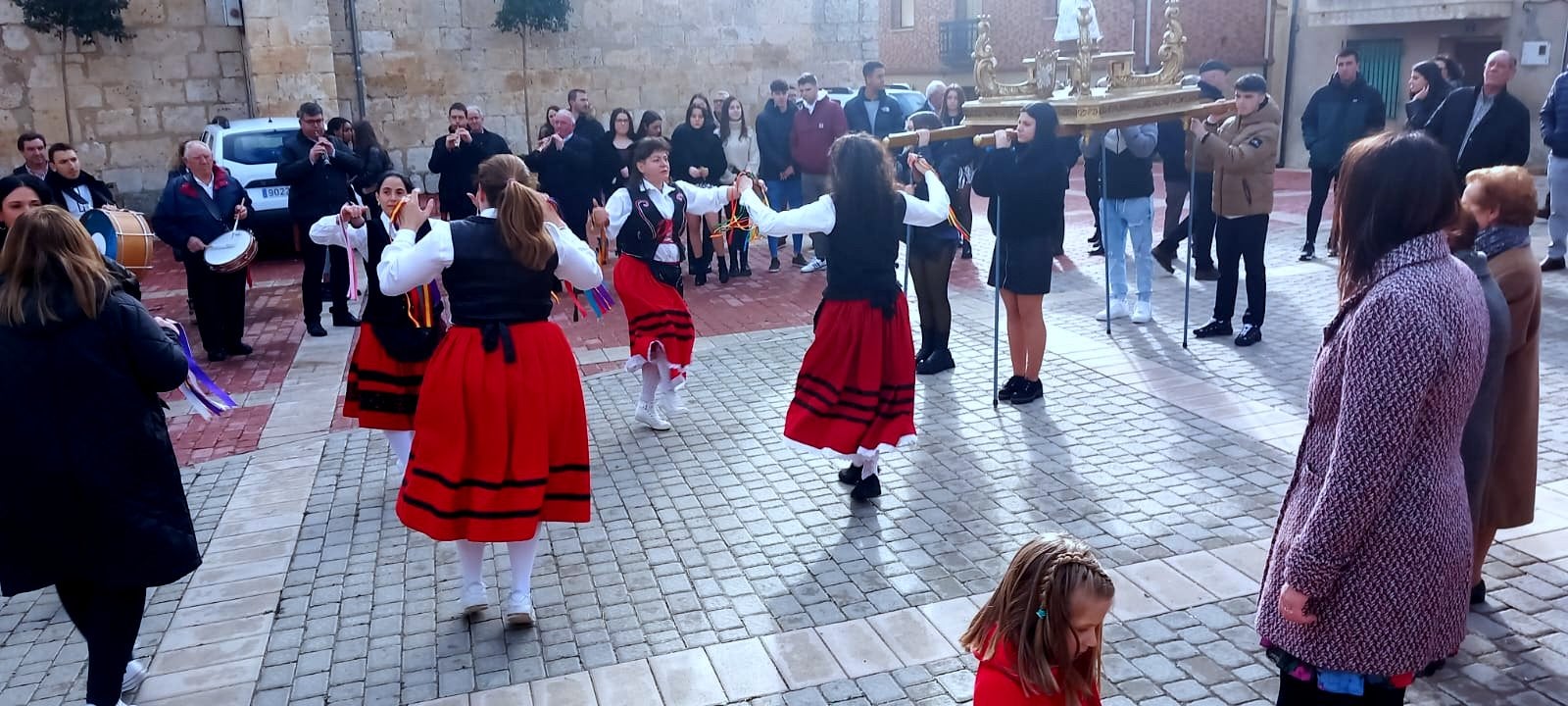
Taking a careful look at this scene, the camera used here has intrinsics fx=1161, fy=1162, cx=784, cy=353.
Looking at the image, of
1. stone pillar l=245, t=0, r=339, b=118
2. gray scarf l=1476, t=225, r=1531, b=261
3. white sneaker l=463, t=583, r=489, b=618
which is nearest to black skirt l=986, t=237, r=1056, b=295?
gray scarf l=1476, t=225, r=1531, b=261

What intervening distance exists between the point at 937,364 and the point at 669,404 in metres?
1.90

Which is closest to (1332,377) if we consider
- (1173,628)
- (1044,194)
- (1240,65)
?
(1173,628)

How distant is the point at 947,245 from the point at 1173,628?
4.19m

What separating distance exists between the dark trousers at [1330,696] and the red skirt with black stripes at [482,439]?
2.51 metres

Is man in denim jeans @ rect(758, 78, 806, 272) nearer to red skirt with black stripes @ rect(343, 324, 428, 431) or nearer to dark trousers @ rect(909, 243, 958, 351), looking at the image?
dark trousers @ rect(909, 243, 958, 351)

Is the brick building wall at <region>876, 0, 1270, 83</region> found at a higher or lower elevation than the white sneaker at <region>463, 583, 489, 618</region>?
higher

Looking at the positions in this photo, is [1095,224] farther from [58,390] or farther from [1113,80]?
[58,390]

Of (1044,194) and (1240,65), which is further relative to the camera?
(1240,65)

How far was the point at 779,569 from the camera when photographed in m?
4.71

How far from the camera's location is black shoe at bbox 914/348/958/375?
7703mm

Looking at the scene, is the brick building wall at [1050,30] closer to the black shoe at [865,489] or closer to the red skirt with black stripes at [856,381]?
the red skirt with black stripes at [856,381]

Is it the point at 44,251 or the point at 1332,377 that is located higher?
the point at 44,251

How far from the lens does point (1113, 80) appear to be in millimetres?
7324

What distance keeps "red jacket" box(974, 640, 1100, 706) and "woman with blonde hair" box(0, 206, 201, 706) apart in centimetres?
256
